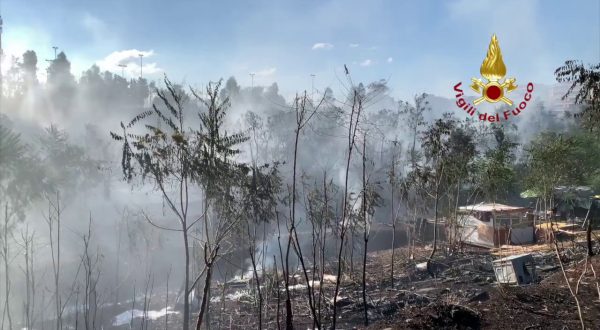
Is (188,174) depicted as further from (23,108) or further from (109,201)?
(23,108)

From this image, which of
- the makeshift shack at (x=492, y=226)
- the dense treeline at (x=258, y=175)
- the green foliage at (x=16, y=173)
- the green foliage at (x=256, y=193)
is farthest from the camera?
the green foliage at (x=16, y=173)

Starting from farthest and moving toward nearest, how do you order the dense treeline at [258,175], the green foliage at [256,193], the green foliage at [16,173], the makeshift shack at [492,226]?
the green foliage at [16,173] < the makeshift shack at [492,226] < the green foliage at [256,193] < the dense treeline at [258,175]

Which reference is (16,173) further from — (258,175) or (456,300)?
(456,300)

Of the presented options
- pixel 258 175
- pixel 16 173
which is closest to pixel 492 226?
pixel 258 175

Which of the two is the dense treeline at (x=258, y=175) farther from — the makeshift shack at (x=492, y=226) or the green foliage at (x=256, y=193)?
the makeshift shack at (x=492, y=226)

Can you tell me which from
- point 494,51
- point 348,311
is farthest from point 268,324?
point 494,51

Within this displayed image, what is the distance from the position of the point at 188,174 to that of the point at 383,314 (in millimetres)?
5409

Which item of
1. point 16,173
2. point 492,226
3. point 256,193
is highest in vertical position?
point 16,173

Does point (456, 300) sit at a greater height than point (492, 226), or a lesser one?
greater

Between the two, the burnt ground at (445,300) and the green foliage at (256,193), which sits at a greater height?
the green foliage at (256,193)

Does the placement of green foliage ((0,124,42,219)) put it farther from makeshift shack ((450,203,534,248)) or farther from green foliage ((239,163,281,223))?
makeshift shack ((450,203,534,248))

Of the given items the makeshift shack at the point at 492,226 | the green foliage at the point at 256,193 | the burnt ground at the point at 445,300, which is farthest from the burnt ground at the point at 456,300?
the makeshift shack at the point at 492,226

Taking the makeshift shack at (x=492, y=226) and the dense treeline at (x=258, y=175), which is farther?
the makeshift shack at (x=492, y=226)

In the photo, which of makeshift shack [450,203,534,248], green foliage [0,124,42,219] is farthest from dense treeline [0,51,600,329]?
makeshift shack [450,203,534,248]
